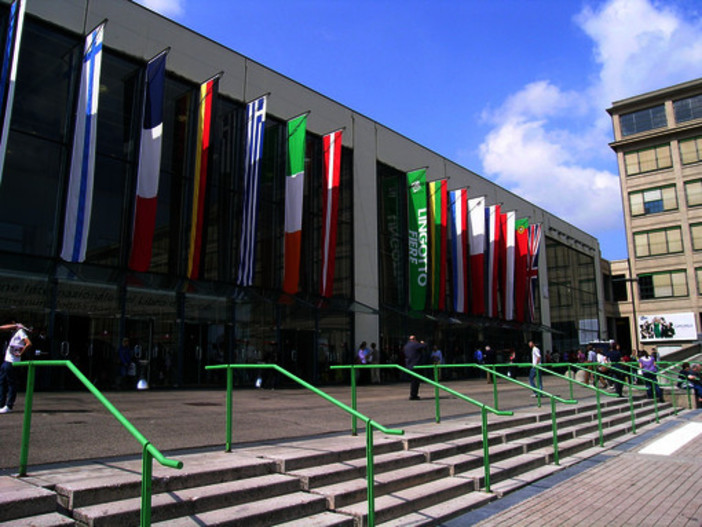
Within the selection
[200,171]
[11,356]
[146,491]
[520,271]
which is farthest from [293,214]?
[520,271]

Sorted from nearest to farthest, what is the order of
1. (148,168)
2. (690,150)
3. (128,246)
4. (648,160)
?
(148,168) → (128,246) → (690,150) → (648,160)

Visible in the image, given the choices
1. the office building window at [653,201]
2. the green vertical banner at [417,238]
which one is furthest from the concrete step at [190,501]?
the office building window at [653,201]

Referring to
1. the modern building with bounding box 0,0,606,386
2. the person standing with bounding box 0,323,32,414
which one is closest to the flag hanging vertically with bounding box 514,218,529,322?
the modern building with bounding box 0,0,606,386

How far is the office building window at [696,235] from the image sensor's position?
2063 inches

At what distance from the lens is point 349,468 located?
627cm

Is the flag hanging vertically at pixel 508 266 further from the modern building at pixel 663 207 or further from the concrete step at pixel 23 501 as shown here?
the concrete step at pixel 23 501

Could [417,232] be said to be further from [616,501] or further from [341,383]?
[616,501]

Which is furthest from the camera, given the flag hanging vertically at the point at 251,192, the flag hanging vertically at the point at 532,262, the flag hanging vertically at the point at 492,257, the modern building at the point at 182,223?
the flag hanging vertically at the point at 532,262

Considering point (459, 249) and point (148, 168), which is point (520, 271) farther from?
point (148, 168)

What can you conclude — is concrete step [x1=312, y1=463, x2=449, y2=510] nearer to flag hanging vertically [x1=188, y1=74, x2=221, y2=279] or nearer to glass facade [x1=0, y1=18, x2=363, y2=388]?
glass facade [x1=0, y1=18, x2=363, y2=388]

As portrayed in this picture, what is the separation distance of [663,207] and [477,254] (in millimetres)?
35454

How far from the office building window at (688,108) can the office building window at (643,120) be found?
1208 mm

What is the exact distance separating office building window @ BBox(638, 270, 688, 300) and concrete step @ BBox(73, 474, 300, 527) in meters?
57.5

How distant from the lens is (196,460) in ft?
18.9
